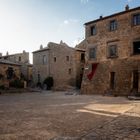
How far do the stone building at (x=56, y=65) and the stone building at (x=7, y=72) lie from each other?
6331 millimetres

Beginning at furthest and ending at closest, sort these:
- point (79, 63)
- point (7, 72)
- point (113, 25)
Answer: point (79, 63), point (7, 72), point (113, 25)

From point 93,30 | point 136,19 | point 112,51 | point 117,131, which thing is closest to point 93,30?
point 93,30

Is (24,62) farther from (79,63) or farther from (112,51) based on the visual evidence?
(112,51)

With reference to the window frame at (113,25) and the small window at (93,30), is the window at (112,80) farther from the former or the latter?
the small window at (93,30)

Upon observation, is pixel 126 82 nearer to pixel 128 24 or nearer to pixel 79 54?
pixel 128 24

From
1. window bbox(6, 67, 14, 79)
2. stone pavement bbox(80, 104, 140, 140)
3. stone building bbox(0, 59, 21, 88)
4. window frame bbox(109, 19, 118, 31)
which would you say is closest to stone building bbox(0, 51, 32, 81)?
stone building bbox(0, 59, 21, 88)

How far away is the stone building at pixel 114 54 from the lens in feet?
84.2

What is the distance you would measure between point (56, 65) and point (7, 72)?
8890 mm

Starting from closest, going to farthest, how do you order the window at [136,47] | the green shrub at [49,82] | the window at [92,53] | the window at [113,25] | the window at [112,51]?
the window at [136,47]
the window at [112,51]
the window at [113,25]
the window at [92,53]
the green shrub at [49,82]

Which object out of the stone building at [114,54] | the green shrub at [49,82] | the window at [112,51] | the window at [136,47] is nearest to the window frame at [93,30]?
the stone building at [114,54]

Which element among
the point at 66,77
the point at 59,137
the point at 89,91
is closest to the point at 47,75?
the point at 66,77

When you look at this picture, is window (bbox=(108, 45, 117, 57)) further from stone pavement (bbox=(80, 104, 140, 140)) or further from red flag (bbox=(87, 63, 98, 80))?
stone pavement (bbox=(80, 104, 140, 140))

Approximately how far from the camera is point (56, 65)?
40.8 m

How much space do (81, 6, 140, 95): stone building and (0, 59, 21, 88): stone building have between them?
12.5 meters
